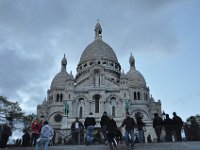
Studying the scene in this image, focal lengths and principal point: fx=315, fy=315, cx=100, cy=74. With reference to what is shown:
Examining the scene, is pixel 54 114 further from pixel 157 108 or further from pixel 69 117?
pixel 157 108

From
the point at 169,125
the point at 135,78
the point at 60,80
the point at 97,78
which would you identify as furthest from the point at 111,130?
the point at 60,80

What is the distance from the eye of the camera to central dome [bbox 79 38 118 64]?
2618 inches

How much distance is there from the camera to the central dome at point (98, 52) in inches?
2618

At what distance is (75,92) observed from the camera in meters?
51.3

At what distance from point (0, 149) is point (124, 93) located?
35.0 metres

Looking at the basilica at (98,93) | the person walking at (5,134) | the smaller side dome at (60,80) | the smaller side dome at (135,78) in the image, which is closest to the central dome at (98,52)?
the basilica at (98,93)

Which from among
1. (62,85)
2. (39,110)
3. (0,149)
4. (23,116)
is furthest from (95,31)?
(0,149)

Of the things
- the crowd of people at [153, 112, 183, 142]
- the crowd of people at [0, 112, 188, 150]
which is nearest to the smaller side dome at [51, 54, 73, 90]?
the crowd of people at [0, 112, 188, 150]

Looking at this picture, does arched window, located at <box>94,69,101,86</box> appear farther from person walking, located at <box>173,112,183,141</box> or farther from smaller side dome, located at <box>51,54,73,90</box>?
person walking, located at <box>173,112,183,141</box>

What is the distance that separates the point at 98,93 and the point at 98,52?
18888 mm

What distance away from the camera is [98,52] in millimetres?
67375

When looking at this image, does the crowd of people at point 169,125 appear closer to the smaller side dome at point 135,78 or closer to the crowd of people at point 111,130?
the crowd of people at point 111,130

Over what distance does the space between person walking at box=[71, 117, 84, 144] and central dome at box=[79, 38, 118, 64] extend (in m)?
45.6

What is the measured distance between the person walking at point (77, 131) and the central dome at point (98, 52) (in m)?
45.6
